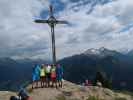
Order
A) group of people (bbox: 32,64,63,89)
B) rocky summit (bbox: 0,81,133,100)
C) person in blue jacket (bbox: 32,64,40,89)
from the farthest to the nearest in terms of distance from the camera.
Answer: group of people (bbox: 32,64,63,89), person in blue jacket (bbox: 32,64,40,89), rocky summit (bbox: 0,81,133,100)

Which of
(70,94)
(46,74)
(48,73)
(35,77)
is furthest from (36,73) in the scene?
(70,94)

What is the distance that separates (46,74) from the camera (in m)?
37.0

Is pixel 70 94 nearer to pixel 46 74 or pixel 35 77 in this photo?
pixel 46 74

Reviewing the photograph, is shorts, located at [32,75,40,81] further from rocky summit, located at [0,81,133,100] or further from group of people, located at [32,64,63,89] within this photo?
rocky summit, located at [0,81,133,100]

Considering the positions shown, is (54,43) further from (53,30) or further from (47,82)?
(47,82)

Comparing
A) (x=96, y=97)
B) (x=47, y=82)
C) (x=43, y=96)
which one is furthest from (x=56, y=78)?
(x=96, y=97)

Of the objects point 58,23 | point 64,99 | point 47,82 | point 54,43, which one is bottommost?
point 64,99

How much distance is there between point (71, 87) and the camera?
40750mm

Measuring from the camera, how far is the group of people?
36219 mm

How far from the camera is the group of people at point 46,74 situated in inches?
1426

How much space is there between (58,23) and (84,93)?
708 inches

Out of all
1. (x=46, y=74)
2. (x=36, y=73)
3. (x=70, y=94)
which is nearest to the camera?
(x=36, y=73)

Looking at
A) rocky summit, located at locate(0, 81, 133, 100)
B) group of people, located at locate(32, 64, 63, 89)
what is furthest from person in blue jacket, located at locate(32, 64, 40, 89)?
rocky summit, located at locate(0, 81, 133, 100)

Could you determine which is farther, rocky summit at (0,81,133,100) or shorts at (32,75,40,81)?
shorts at (32,75,40,81)
